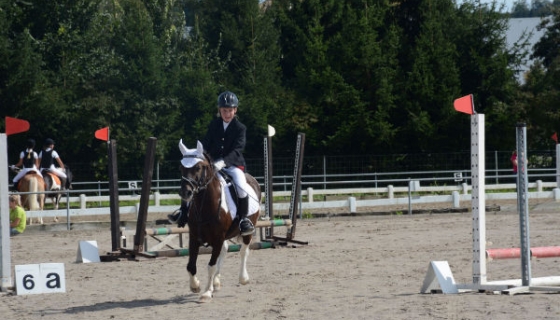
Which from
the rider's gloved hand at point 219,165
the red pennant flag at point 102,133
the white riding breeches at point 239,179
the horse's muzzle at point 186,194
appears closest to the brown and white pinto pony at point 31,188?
the red pennant flag at point 102,133

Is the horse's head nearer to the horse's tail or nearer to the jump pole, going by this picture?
the jump pole

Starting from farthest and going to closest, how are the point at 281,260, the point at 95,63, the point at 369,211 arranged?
the point at 95,63
the point at 369,211
the point at 281,260

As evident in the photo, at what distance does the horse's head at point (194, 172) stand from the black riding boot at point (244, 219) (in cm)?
101

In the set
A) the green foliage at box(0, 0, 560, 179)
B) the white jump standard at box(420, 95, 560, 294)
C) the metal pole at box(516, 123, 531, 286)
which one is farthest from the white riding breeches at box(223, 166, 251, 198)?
the green foliage at box(0, 0, 560, 179)

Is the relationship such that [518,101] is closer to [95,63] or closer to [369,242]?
[95,63]

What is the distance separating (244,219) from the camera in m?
12.4

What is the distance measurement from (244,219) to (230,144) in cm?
100

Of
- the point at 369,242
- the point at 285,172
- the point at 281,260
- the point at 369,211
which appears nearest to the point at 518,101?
the point at 285,172

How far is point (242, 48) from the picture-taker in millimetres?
41844

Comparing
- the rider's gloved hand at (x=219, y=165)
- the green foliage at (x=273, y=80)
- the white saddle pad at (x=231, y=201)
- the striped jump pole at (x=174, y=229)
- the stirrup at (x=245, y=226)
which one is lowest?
the striped jump pole at (x=174, y=229)

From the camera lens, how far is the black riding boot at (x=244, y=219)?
12.4 metres

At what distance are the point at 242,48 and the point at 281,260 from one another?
26.5 m

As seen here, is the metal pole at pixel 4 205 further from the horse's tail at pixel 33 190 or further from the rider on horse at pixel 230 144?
the horse's tail at pixel 33 190

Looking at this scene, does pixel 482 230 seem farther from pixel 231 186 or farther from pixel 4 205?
pixel 4 205
